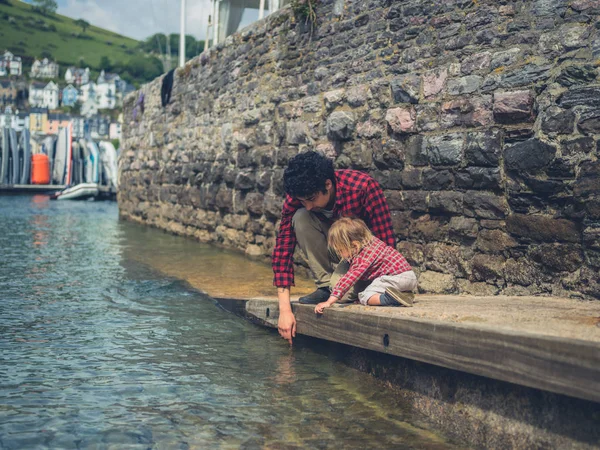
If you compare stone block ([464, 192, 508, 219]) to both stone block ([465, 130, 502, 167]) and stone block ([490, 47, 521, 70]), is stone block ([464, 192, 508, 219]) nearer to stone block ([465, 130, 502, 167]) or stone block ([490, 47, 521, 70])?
stone block ([465, 130, 502, 167])

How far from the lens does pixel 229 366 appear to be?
412cm

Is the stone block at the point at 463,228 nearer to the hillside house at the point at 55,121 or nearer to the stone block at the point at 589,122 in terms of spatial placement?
the stone block at the point at 589,122

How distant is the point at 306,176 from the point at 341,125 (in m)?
2.61

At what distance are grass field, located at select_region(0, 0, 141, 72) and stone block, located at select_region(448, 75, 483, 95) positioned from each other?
128m

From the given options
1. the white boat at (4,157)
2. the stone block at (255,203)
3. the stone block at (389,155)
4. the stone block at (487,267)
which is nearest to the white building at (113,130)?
the white boat at (4,157)

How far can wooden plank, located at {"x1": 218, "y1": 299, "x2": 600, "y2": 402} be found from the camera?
101 inches

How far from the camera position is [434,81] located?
5.56 meters

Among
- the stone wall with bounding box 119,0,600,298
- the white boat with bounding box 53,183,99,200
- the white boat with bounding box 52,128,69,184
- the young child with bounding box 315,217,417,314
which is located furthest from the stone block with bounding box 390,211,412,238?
the white boat with bounding box 52,128,69,184

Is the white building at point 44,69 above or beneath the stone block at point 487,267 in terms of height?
above

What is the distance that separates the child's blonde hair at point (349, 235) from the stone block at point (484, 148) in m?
1.43

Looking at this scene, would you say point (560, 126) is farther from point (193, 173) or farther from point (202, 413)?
point (193, 173)

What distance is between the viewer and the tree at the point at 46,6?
153 metres

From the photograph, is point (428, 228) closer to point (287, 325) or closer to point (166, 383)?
point (287, 325)

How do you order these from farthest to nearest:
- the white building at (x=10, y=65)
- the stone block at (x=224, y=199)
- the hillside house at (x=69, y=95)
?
1. the white building at (x=10, y=65)
2. the hillside house at (x=69, y=95)
3. the stone block at (x=224, y=199)
